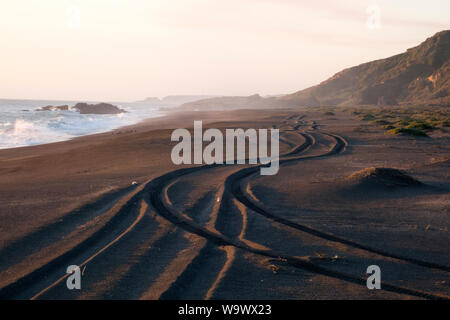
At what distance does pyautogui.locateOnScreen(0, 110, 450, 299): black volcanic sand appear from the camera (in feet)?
18.1

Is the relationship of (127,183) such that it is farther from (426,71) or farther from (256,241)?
(426,71)

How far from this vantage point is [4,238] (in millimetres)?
Result: 7289

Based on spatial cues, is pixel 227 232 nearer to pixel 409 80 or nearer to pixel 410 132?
pixel 410 132

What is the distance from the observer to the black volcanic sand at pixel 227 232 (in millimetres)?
5523

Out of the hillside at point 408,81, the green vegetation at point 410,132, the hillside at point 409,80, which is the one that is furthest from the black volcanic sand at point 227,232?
the hillside at point 409,80

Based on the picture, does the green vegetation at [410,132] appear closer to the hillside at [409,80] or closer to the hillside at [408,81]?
the hillside at [408,81]

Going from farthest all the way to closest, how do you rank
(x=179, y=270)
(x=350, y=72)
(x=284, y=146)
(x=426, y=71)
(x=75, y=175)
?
(x=350, y=72) → (x=426, y=71) → (x=284, y=146) → (x=75, y=175) → (x=179, y=270)

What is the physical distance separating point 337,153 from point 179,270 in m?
13.5

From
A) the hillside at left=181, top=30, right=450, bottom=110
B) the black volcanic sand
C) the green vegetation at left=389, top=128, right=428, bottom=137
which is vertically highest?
the hillside at left=181, top=30, right=450, bottom=110

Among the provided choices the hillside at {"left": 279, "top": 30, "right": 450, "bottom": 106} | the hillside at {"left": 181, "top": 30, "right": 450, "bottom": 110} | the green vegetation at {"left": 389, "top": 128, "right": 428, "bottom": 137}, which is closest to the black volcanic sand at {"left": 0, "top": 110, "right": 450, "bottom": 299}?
the green vegetation at {"left": 389, "top": 128, "right": 428, "bottom": 137}

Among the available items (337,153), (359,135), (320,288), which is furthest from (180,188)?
(359,135)

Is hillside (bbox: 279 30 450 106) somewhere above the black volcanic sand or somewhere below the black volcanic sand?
above

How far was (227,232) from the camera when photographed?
768 centimetres

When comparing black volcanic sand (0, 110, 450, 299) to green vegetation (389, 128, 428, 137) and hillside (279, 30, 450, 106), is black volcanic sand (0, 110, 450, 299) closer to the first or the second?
green vegetation (389, 128, 428, 137)
